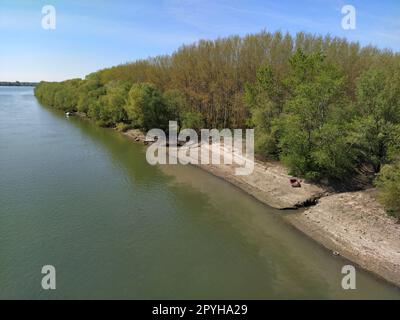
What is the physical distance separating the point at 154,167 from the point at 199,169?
16.7 feet

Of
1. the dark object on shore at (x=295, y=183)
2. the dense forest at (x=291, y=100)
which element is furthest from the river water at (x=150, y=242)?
the dense forest at (x=291, y=100)

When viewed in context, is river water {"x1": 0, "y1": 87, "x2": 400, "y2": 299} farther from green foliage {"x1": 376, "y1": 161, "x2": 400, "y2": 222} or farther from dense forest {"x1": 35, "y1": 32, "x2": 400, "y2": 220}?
dense forest {"x1": 35, "y1": 32, "x2": 400, "y2": 220}

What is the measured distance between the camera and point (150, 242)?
20.4 metres

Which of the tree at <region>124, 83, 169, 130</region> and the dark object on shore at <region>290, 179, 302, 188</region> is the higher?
the tree at <region>124, 83, 169, 130</region>

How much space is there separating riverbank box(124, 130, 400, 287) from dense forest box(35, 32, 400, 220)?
1499 millimetres

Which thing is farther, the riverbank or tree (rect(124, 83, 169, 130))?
tree (rect(124, 83, 169, 130))

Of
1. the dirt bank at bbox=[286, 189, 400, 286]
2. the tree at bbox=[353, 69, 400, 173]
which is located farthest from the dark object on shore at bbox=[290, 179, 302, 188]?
the tree at bbox=[353, 69, 400, 173]

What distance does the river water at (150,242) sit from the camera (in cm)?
1647

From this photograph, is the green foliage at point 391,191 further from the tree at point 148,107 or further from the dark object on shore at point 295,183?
the tree at point 148,107

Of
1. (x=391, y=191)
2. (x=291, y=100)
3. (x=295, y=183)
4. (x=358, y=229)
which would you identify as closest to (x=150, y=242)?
(x=358, y=229)

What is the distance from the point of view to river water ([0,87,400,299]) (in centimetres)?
1647
